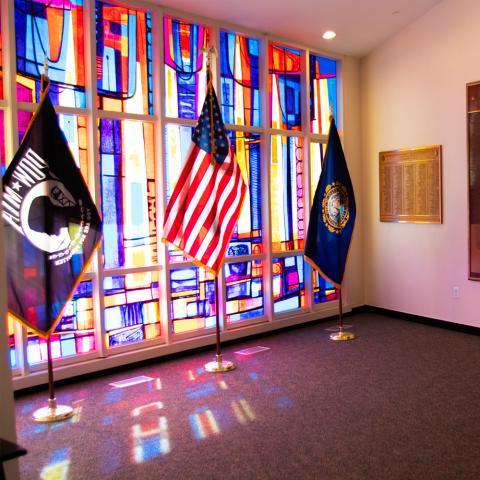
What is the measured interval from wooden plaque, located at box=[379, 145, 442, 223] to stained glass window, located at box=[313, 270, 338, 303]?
1.05 meters

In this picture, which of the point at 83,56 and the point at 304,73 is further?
the point at 304,73

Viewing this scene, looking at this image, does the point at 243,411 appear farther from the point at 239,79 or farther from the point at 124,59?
the point at 239,79

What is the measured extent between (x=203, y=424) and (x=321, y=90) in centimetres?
432

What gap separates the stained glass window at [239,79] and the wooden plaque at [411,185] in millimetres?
1745

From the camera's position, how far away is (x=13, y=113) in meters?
3.87

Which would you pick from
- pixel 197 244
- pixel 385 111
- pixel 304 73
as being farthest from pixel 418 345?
pixel 304 73

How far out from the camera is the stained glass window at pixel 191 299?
16.1ft

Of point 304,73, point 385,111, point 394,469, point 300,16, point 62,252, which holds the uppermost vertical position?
point 300,16

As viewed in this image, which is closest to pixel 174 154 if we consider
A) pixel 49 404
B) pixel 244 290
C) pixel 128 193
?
pixel 128 193

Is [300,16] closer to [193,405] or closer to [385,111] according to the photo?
[385,111]

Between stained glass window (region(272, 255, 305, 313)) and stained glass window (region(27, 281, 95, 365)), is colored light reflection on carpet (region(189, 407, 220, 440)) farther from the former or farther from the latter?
stained glass window (region(272, 255, 305, 313))

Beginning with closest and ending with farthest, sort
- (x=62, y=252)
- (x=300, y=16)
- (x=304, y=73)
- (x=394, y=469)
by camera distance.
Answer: (x=394, y=469) < (x=62, y=252) < (x=300, y=16) < (x=304, y=73)

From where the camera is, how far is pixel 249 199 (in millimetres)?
5480

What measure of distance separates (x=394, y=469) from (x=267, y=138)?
3677 mm
